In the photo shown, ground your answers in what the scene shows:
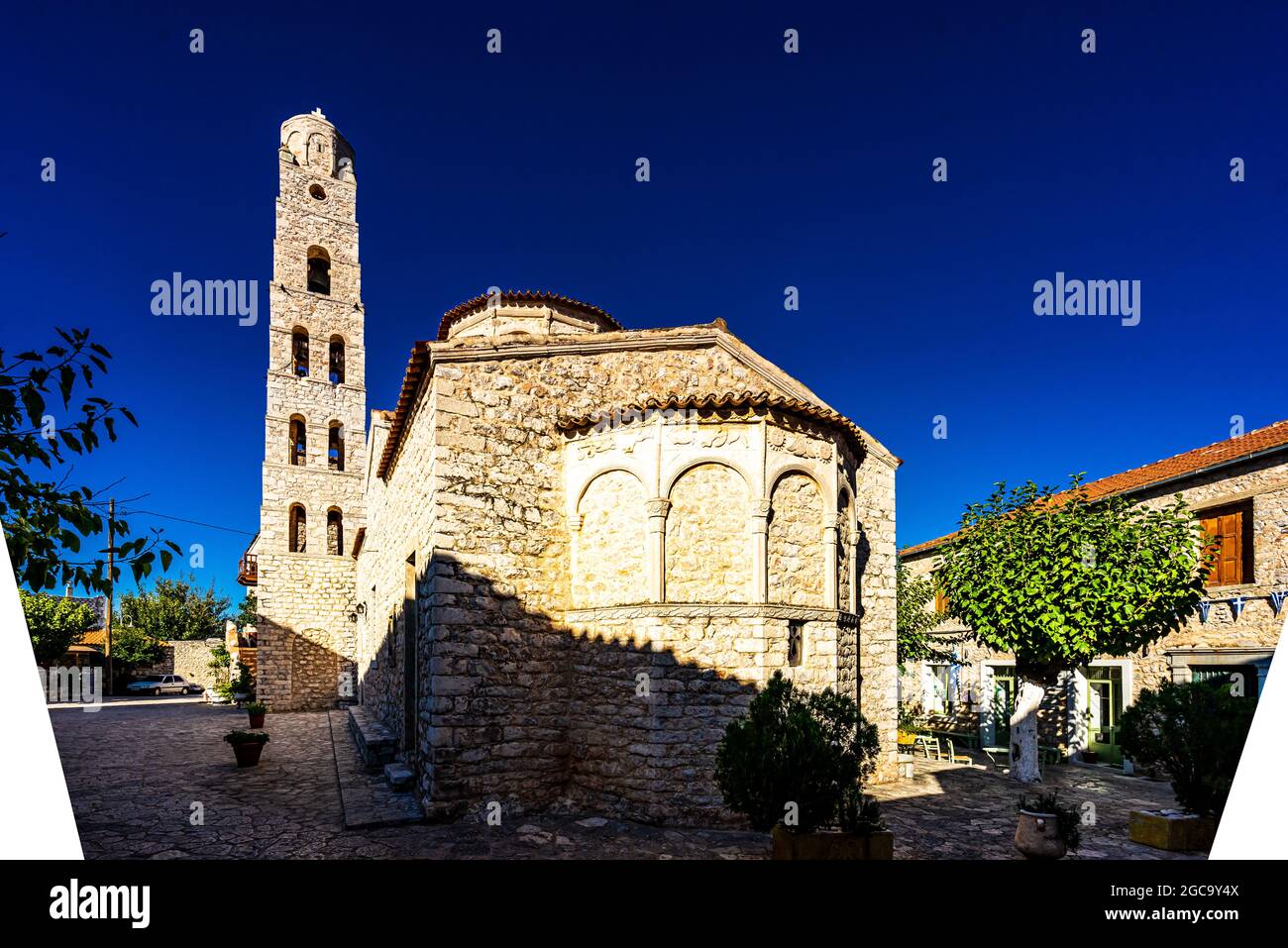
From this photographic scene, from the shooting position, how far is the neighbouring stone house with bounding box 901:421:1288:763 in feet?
38.6

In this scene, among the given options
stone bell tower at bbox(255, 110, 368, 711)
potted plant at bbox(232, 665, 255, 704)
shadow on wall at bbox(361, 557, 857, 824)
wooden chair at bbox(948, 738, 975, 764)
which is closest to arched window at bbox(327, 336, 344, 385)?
stone bell tower at bbox(255, 110, 368, 711)

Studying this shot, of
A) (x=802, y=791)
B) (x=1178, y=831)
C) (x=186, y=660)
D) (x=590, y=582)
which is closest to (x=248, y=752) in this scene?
(x=590, y=582)

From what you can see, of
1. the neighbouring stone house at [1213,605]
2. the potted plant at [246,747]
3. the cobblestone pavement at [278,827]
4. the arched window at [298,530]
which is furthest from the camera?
the arched window at [298,530]

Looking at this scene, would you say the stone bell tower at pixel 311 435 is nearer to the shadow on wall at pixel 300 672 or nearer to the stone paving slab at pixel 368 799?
the shadow on wall at pixel 300 672

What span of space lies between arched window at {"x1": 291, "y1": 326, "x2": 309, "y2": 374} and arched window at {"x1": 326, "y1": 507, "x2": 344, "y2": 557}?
494 centimetres

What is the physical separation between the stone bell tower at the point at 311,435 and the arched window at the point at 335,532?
4 centimetres

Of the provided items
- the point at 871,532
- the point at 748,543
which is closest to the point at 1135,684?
the point at 871,532

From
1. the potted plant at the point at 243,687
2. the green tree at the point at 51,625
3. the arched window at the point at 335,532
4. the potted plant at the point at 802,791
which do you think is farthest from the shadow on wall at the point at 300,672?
the potted plant at the point at 802,791

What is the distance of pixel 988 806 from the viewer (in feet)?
32.2

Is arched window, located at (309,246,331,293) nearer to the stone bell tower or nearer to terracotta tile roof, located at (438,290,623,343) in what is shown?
the stone bell tower

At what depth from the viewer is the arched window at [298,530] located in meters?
21.9

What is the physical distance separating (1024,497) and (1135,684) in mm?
5431

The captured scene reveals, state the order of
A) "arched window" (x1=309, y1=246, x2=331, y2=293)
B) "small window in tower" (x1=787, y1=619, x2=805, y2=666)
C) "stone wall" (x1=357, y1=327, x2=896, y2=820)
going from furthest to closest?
"arched window" (x1=309, y1=246, x2=331, y2=293) → "small window in tower" (x1=787, y1=619, x2=805, y2=666) → "stone wall" (x1=357, y1=327, x2=896, y2=820)
